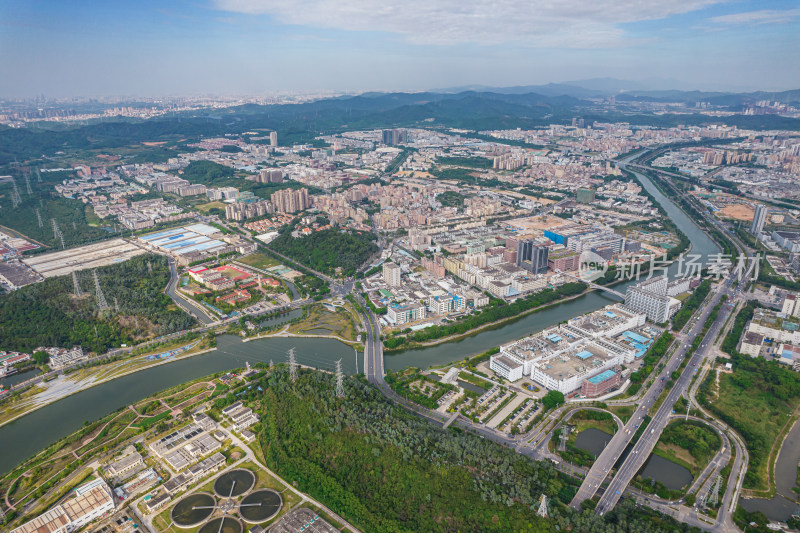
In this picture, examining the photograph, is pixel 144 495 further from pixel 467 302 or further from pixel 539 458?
pixel 467 302

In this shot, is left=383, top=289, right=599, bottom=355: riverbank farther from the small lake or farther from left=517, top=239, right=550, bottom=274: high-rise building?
the small lake

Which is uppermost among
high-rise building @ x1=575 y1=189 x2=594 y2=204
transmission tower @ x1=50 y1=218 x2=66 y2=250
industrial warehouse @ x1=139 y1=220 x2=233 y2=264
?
high-rise building @ x1=575 y1=189 x2=594 y2=204

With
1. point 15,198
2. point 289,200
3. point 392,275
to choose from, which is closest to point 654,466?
point 392,275

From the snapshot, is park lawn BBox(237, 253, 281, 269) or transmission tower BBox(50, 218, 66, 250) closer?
park lawn BBox(237, 253, 281, 269)

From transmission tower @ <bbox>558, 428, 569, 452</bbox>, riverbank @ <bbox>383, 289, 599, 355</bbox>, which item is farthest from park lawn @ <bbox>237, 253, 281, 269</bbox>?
transmission tower @ <bbox>558, 428, 569, 452</bbox>

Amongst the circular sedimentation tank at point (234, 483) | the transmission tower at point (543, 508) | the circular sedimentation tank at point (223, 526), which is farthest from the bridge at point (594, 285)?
the circular sedimentation tank at point (223, 526)

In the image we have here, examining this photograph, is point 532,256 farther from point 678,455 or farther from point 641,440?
point 678,455
